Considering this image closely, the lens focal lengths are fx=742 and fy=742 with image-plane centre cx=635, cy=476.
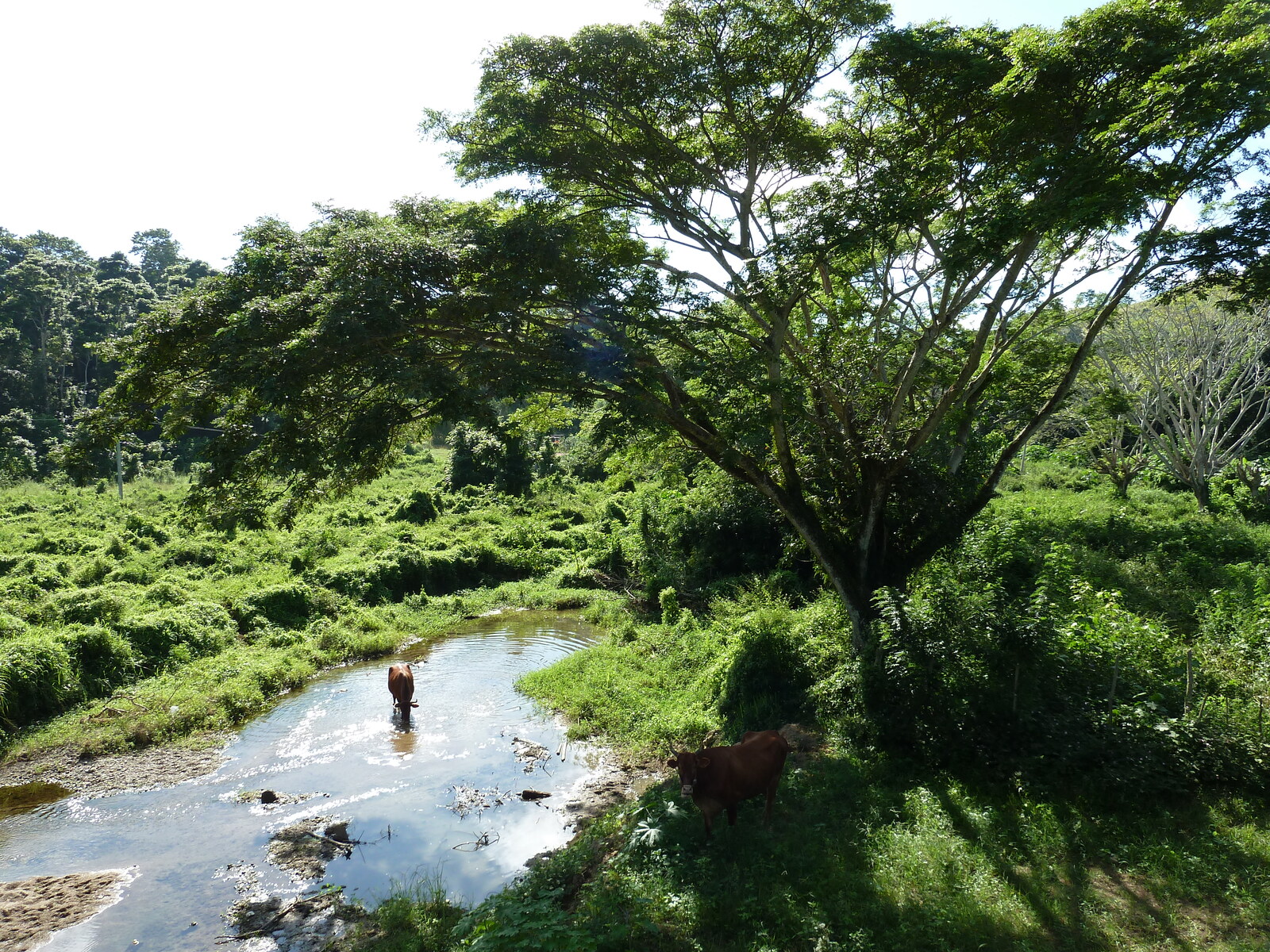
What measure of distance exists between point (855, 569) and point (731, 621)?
13.4ft

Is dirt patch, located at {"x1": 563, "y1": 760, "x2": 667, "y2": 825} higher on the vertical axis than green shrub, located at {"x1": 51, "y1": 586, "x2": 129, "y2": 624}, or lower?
lower

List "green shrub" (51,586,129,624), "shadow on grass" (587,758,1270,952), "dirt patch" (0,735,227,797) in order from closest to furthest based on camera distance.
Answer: "shadow on grass" (587,758,1270,952) < "dirt patch" (0,735,227,797) < "green shrub" (51,586,129,624)

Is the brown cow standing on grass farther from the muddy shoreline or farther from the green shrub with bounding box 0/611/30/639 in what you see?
the green shrub with bounding box 0/611/30/639

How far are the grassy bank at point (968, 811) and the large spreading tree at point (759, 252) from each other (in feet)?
8.02

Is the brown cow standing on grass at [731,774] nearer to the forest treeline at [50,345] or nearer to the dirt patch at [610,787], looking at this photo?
the dirt patch at [610,787]

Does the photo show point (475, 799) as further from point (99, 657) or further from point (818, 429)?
point (99, 657)

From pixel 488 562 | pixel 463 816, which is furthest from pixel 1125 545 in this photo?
pixel 488 562

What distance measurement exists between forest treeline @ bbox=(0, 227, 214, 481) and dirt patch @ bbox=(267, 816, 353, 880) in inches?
1359

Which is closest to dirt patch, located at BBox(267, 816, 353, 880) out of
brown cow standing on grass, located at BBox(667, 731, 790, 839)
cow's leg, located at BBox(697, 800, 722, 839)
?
brown cow standing on grass, located at BBox(667, 731, 790, 839)

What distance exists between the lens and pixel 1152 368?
23.0 meters

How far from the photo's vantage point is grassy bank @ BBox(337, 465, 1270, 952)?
6.03 metres

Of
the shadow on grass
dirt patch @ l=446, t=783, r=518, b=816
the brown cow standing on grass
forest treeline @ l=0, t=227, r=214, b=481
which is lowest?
dirt patch @ l=446, t=783, r=518, b=816

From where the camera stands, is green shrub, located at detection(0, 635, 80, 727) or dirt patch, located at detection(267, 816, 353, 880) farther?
green shrub, located at detection(0, 635, 80, 727)

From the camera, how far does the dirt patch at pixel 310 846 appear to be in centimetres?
877
